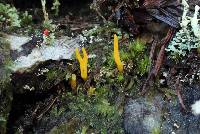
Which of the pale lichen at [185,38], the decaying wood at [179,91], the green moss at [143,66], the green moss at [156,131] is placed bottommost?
the green moss at [156,131]

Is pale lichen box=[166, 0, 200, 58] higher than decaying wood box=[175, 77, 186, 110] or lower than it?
higher

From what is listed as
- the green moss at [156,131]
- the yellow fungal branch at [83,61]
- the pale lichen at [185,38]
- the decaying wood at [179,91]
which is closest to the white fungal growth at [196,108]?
the decaying wood at [179,91]

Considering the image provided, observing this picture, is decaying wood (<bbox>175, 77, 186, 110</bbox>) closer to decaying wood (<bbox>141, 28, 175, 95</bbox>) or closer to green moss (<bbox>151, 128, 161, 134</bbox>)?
decaying wood (<bbox>141, 28, 175, 95</bbox>)

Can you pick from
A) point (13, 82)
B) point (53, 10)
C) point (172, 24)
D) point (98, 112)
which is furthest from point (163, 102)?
point (53, 10)

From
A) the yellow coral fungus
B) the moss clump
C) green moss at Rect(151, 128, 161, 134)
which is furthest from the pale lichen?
the moss clump

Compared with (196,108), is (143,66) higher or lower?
higher

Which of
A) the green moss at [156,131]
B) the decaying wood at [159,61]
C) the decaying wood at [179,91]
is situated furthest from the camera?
the decaying wood at [159,61]

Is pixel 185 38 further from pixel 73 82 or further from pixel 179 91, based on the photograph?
pixel 73 82

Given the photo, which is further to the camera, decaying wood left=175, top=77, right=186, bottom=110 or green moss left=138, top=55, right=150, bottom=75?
green moss left=138, top=55, right=150, bottom=75

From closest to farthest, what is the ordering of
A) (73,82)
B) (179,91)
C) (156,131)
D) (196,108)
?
(156,131) → (196,108) → (179,91) → (73,82)

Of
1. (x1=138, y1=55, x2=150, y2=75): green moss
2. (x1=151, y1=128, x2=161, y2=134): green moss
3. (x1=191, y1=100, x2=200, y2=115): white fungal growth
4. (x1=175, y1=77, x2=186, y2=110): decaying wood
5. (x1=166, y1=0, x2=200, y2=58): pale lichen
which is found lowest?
(x1=151, y1=128, x2=161, y2=134): green moss

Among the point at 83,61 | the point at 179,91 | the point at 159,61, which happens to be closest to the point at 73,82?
the point at 83,61

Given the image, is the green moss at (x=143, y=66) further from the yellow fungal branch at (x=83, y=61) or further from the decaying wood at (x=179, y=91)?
the yellow fungal branch at (x=83, y=61)

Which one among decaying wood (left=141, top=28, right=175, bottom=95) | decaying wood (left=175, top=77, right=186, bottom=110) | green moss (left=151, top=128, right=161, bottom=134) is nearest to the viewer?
green moss (left=151, top=128, right=161, bottom=134)
